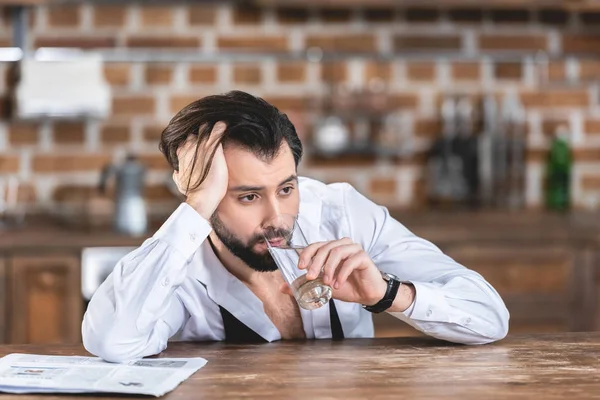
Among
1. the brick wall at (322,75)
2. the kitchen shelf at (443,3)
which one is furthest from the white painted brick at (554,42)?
the kitchen shelf at (443,3)

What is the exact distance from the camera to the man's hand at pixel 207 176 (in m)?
1.92

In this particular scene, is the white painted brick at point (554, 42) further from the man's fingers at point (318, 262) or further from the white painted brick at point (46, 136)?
the man's fingers at point (318, 262)

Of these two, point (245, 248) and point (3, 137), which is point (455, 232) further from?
point (3, 137)

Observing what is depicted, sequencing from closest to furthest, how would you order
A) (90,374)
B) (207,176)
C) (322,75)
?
1. (90,374)
2. (207,176)
3. (322,75)

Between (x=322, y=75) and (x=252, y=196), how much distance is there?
7.10ft

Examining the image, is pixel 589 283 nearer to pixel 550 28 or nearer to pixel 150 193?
pixel 550 28

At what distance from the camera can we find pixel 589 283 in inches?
143

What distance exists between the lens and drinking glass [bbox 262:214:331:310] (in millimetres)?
1712

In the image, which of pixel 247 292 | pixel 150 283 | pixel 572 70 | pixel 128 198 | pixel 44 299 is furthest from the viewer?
pixel 572 70

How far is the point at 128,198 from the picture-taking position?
11.7 ft

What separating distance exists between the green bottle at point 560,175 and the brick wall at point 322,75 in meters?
0.07

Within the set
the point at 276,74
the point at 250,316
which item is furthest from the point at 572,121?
the point at 250,316

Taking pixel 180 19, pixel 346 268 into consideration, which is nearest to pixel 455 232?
pixel 180 19

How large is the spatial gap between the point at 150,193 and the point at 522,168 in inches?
62.9
